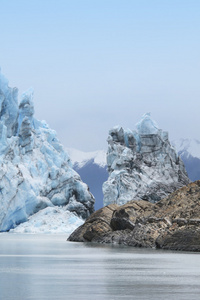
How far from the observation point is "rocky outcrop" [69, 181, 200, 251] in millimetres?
22312

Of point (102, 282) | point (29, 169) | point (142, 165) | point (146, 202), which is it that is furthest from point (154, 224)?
point (142, 165)

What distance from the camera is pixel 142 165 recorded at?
71.3 m

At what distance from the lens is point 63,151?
66.3 metres

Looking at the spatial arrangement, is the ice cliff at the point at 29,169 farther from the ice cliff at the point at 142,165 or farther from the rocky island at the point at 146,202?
the rocky island at the point at 146,202

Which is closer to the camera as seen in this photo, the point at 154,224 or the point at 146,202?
the point at 154,224

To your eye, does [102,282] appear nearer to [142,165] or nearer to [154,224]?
[154,224]

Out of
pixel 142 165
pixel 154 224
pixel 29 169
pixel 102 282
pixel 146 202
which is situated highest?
pixel 142 165

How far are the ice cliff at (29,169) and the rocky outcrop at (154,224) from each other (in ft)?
66.3

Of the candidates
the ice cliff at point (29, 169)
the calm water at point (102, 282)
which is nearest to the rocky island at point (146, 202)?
the ice cliff at point (29, 169)

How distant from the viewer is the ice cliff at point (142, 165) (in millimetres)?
67562

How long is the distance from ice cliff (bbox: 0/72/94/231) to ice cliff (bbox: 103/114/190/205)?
4.64 m

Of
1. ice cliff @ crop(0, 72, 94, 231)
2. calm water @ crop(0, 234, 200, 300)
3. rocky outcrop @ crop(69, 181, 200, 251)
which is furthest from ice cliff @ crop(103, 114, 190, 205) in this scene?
calm water @ crop(0, 234, 200, 300)

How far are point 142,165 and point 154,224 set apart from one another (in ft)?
150

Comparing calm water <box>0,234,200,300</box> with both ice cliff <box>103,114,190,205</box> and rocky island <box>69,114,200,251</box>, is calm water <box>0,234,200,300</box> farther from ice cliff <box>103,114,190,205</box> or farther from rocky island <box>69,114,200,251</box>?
ice cliff <box>103,114,190,205</box>
